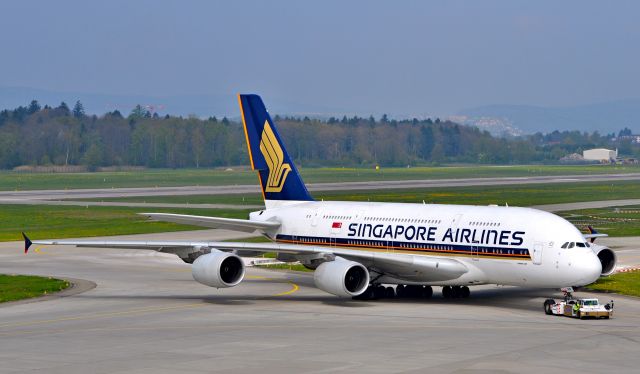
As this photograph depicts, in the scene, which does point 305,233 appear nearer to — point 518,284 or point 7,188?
point 518,284

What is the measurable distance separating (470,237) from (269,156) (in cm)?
1452

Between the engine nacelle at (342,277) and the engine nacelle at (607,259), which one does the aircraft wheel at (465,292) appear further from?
the engine nacelle at (607,259)

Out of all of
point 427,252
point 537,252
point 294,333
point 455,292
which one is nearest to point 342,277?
point 427,252

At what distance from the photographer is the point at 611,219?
3799 inches

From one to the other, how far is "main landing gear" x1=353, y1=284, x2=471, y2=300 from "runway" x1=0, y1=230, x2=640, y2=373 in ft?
2.36

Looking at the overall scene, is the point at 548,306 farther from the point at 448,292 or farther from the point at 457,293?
the point at 448,292

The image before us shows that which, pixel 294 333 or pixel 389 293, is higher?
pixel 389 293

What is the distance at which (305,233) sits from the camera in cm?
5366

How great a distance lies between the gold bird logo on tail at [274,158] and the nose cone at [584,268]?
720 inches

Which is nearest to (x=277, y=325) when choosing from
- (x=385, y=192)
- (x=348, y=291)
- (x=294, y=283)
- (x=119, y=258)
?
(x=348, y=291)

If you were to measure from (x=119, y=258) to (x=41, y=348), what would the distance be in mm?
34427

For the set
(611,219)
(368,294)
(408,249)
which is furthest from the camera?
(611,219)

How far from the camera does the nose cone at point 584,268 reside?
43656mm

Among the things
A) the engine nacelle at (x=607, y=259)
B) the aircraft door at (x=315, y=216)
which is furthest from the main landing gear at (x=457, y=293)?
the aircraft door at (x=315, y=216)
